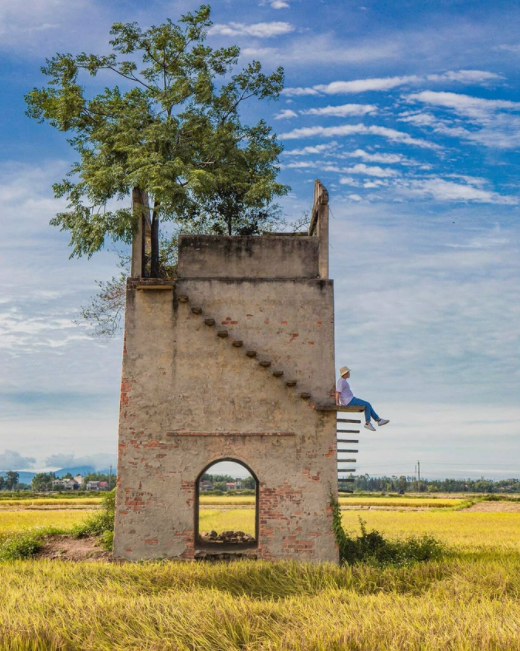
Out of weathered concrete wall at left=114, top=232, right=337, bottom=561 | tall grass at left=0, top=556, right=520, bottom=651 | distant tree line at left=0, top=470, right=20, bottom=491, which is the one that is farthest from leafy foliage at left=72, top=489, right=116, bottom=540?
distant tree line at left=0, top=470, right=20, bottom=491

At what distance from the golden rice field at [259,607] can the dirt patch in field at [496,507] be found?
29839 mm

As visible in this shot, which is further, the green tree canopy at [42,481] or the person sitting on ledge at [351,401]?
the green tree canopy at [42,481]

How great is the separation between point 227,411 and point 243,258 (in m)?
3.26

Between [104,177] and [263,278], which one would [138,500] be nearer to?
[263,278]

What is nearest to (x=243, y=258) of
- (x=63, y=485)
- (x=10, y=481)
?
(x=63, y=485)

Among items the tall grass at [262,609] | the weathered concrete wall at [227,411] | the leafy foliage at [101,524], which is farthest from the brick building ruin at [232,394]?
the leafy foliage at [101,524]

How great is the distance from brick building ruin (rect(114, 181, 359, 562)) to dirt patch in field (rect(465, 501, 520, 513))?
29630mm

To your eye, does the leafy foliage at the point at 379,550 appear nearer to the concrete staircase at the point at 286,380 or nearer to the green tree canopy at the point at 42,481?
the concrete staircase at the point at 286,380

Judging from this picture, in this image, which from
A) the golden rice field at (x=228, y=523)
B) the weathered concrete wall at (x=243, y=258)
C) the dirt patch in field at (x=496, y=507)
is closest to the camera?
the weathered concrete wall at (x=243, y=258)

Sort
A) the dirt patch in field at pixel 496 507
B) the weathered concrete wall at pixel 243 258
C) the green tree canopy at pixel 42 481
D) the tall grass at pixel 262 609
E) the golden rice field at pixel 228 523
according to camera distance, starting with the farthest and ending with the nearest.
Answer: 1. the green tree canopy at pixel 42 481
2. the dirt patch in field at pixel 496 507
3. the golden rice field at pixel 228 523
4. the weathered concrete wall at pixel 243 258
5. the tall grass at pixel 262 609

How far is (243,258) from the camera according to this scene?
14.6m

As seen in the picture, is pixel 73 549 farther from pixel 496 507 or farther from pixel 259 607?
pixel 496 507

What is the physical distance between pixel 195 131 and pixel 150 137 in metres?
1.74

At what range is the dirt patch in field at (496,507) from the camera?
132ft
